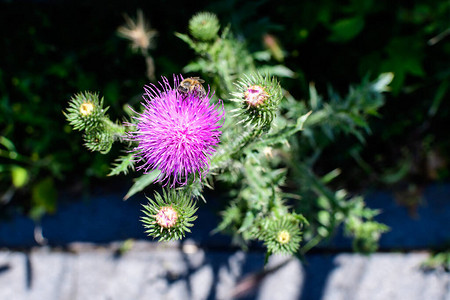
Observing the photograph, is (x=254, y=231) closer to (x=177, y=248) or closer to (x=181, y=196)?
(x=181, y=196)

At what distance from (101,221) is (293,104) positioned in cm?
207

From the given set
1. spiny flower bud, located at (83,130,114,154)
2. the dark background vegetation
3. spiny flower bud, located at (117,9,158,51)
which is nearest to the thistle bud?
spiny flower bud, located at (83,130,114,154)

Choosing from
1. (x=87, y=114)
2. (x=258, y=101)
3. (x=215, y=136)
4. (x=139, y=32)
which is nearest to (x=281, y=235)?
(x=215, y=136)

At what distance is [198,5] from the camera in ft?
10.3

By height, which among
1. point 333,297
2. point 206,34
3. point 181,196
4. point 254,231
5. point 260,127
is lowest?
point 333,297

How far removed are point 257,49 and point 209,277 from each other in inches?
76.7

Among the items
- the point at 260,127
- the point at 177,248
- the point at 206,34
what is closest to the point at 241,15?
the point at 206,34

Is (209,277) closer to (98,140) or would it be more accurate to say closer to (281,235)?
(281,235)

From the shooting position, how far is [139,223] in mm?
3594

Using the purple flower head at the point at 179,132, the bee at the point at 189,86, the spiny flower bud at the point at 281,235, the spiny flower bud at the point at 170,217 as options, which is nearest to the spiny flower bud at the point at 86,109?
the purple flower head at the point at 179,132

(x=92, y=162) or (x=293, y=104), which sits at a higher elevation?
(x=92, y=162)

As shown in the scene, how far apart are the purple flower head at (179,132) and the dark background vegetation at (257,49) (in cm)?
118

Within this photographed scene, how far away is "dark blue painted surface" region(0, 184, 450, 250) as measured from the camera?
3.52 metres

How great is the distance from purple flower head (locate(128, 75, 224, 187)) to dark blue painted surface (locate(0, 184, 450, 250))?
63.4 inches
